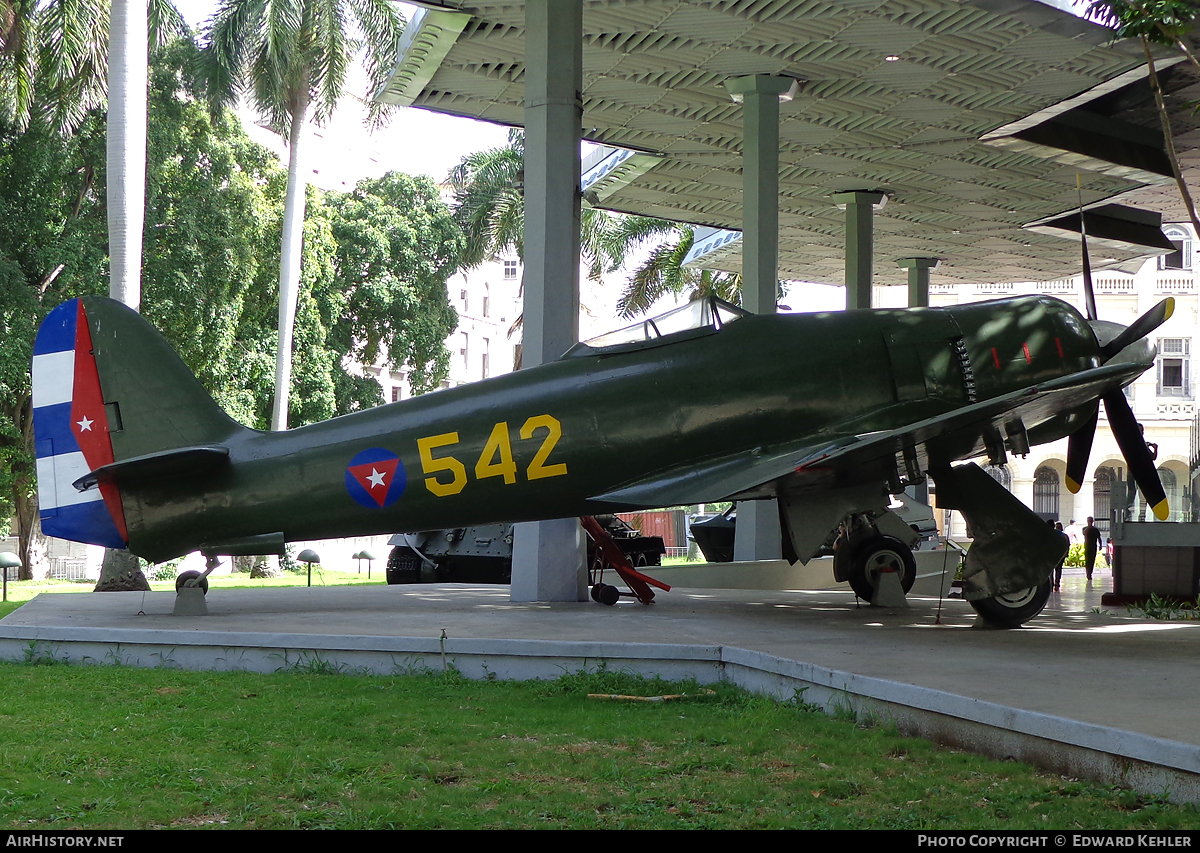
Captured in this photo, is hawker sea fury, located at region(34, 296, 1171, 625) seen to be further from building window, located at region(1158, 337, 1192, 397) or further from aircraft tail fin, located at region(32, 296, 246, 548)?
building window, located at region(1158, 337, 1192, 397)

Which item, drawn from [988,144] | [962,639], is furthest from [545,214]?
[988,144]

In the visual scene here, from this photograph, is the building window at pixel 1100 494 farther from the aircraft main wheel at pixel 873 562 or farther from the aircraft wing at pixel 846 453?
the aircraft wing at pixel 846 453

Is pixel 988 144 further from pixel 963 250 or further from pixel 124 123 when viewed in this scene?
pixel 124 123

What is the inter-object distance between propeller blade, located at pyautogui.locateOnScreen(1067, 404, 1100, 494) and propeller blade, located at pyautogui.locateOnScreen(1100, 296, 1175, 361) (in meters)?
0.61

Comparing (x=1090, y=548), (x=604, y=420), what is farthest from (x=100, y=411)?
(x=1090, y=548)

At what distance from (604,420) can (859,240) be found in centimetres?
1571

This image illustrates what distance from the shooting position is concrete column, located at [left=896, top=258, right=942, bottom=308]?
101ft

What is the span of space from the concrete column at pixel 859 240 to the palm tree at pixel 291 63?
1314 cm

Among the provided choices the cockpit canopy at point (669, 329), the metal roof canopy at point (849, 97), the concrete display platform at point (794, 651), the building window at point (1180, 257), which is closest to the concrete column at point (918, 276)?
the metal roof canopy at point (849, 97)

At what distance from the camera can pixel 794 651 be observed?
6.80 metres

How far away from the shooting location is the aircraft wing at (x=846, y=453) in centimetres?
751

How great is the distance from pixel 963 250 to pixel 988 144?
35.9 ft

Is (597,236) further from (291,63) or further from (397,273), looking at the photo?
(291,63)

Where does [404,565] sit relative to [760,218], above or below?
below
